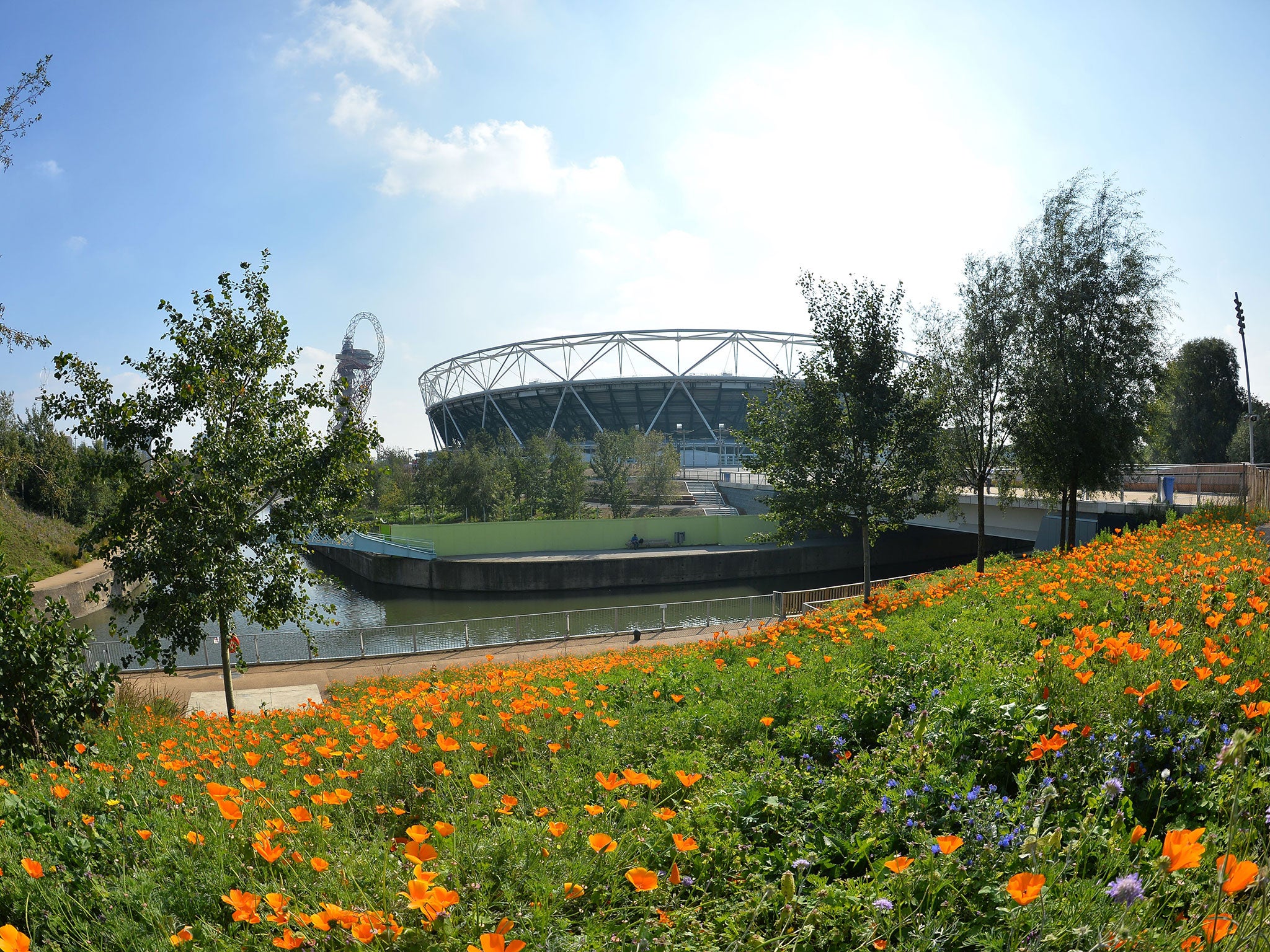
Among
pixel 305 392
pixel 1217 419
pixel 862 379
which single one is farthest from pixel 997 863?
pixel 1217 419

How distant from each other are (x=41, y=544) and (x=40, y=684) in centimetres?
3436

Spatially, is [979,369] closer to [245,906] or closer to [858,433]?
[858,433]

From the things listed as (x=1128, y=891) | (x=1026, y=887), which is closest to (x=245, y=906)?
(x=1026, y=887)

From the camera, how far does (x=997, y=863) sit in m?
2.36

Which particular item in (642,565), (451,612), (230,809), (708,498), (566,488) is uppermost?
(566,488)

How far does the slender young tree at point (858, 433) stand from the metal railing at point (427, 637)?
10.4 feet

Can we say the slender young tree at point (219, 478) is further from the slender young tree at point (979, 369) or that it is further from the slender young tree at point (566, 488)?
the slender young tree at point (566, 488)

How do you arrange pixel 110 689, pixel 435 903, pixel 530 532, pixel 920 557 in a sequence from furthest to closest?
pixel 920 557 → pixel 530 532 → pixel 110 689 → pixel 435 903

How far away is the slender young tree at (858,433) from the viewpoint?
16.6m

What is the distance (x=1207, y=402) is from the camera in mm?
48688

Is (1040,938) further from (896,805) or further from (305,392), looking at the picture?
(305,392)

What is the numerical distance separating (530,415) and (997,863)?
261 feet

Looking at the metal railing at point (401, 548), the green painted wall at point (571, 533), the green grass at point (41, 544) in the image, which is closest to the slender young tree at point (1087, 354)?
the green painted wall at point (571, 533)

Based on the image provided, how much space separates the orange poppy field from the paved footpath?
858 centimetres
